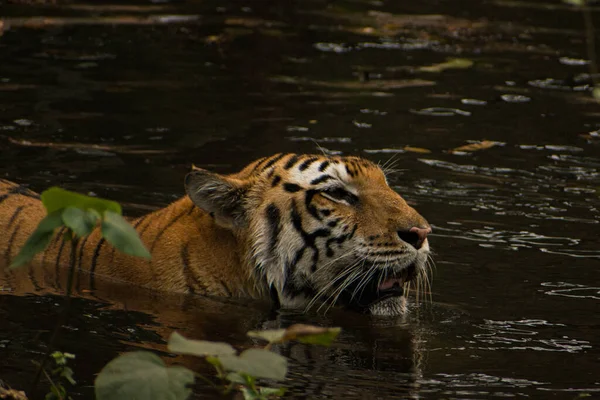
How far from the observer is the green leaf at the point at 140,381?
2.87 m

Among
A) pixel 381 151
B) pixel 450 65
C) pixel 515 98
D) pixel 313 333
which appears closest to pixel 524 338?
pixel 313 333

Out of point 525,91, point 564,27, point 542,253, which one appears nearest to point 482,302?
point 542,253

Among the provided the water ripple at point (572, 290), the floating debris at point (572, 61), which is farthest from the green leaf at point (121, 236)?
the floating debris at point (572, 61)

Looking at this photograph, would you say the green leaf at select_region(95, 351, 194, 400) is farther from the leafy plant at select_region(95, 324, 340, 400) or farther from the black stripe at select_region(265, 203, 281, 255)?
the black stripe at select_region(265, 203, 281, 255)

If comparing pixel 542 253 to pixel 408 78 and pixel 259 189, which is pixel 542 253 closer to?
pixel 259 189

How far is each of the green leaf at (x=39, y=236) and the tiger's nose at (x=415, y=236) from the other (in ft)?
6.87

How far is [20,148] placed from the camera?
725 centimetres

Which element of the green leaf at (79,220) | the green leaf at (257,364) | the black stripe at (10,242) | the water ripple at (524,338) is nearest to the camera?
the green leaf at (257,364)

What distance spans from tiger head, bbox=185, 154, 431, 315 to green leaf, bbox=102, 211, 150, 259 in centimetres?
194

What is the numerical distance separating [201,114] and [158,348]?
4047mm

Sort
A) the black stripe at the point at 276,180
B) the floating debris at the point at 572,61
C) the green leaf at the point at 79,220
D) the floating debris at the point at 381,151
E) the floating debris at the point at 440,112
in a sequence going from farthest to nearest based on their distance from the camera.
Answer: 1. the floating debris at the point at 572,61
2. the floating debris at the point at 440,112
3. the floating debris at the point at 381,151
4. the black stripe at the point at 276,180
5. the green leaf at the point at 79,220

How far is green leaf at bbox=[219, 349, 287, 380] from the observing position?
2.78 m

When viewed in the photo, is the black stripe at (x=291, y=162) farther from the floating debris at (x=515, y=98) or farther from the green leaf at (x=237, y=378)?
the floating debris at (x=515, y=98)

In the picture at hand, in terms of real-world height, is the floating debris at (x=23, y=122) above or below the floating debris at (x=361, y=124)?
below
